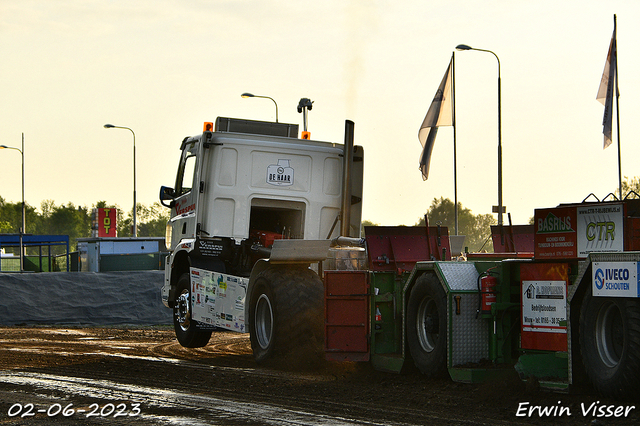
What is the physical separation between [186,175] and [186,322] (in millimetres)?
2618

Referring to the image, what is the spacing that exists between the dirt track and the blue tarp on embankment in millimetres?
11322

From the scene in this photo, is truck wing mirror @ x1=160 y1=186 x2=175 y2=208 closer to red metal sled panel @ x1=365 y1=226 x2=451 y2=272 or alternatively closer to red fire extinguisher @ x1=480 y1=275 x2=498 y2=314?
red metal sled panel @ x1=365 y1=226 x2=451 y2=272

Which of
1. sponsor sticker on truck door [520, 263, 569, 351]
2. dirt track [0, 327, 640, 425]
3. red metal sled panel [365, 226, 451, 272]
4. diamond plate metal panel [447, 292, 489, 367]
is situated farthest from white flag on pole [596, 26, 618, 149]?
sponsor sticker on truck door [520, 263, 569, 351]

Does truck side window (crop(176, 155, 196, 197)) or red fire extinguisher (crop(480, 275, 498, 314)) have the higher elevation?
truck side window (crop(176, 155, 196, 197))

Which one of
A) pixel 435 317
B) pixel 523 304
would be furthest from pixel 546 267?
pixel 435 317

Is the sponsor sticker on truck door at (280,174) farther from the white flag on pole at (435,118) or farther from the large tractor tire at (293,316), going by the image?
the white flag on pole at (435,118)

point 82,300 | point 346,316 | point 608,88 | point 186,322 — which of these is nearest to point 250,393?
point 346,316

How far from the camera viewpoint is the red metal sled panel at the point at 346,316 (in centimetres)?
1098

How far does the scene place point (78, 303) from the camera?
26344 mm

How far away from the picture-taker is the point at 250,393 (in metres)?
9.47

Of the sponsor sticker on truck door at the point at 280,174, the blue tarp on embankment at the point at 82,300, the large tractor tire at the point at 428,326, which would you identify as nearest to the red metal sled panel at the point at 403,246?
the large tractor tire at the point at 428,326

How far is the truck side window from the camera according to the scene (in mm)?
14492

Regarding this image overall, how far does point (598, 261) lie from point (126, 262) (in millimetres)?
40129

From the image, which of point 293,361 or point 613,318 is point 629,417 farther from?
point 293,361
